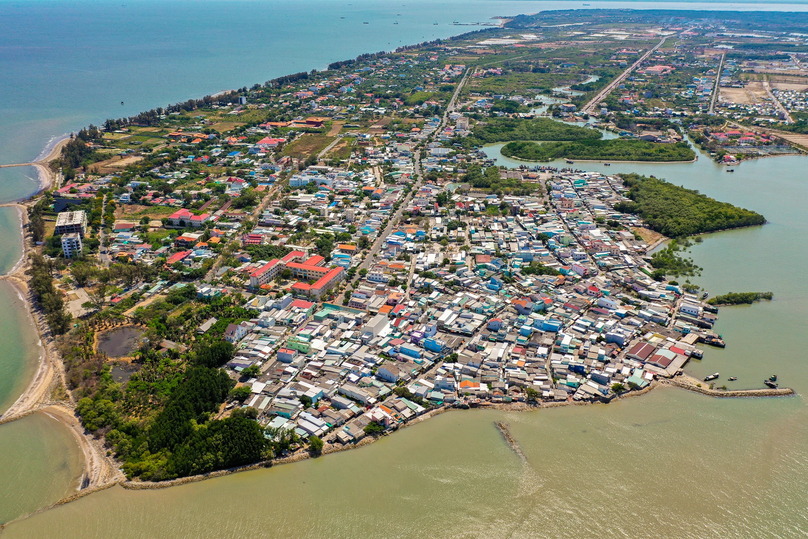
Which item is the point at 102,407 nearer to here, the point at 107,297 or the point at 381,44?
the point at 107,297

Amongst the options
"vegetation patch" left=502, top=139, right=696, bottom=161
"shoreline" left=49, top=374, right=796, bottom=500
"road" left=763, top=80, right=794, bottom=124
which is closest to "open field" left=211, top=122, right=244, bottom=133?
"vegetation patch" left=502, top=139, right=696, bottom=161

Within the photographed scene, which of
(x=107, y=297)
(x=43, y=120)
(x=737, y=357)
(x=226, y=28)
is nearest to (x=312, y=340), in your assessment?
(x=107, y=297)

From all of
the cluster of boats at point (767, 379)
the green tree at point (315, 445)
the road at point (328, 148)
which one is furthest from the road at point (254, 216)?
the cluster of boats at point (767, 379)

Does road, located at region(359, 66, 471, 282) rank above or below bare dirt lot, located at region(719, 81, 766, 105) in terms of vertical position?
below

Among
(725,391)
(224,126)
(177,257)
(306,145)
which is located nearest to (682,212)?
(725,391)

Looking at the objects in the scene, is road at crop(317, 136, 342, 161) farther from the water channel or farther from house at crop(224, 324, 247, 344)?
the water channel

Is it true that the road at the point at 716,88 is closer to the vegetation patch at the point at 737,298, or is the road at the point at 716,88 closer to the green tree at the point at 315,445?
the vegetation patch at the point at 737,298

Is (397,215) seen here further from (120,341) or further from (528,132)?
(528,132)
